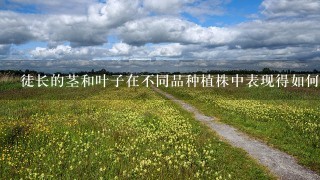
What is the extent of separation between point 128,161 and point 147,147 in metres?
2.03

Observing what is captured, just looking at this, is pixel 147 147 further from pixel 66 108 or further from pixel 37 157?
pixel 66 108

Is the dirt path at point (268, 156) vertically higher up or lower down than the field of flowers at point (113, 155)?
lower down

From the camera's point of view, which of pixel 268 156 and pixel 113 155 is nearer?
pixel 113 155

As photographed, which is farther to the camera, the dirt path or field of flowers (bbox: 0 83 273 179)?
the dirt path

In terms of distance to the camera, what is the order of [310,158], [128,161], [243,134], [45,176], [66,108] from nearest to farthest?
[45,176] → [128,161] → [310,158] → [243,134] → [66,108]

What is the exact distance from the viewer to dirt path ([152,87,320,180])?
10719mm

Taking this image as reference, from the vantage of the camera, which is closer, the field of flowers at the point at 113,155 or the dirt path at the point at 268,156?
the field of flowers at the point at 113,155

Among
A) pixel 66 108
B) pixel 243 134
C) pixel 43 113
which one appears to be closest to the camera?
pixel 243 134

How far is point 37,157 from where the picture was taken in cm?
1141

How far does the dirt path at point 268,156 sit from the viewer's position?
10719mm

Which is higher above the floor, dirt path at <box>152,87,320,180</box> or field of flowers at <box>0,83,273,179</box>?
field of flowers at <box>0,83,273,179</box>

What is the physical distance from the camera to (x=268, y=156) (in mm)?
12836

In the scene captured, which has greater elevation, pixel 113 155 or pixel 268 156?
pixel 113 155

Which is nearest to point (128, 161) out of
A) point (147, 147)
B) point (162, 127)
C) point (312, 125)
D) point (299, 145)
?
point (147, 147)
